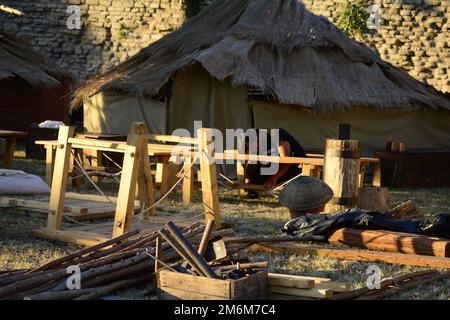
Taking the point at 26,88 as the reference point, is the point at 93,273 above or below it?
below

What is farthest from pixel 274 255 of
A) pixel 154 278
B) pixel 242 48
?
pixel 242 48

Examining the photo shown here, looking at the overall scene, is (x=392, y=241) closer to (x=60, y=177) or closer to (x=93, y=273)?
(x=93, y=273)

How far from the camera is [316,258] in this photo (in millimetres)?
7020

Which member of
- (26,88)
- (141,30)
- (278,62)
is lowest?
(26,88)

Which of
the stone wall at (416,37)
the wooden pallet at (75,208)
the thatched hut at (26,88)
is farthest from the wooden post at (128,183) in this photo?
the stone wall at (416,37)

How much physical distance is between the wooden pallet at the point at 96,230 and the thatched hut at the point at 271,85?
5.00 meters

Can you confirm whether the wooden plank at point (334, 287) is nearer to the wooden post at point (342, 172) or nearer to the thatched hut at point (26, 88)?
the wooden post at point (342, 172)

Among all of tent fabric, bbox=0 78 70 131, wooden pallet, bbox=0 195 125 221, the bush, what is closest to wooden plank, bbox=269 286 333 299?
wooden pallet, bbox=0 195 125 221

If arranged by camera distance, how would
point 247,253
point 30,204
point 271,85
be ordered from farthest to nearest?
1. point 271,85
2. point 30,204
3. point 247,253

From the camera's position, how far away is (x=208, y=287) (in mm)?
5102

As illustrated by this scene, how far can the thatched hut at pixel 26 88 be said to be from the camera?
18.5 m

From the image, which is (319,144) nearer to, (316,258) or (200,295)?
(316,258)

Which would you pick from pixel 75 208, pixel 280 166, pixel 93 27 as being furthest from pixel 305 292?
pixel 93 27

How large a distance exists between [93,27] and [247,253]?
632 inches
